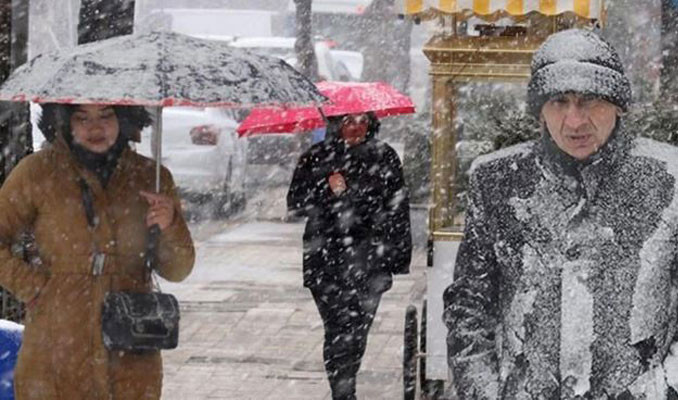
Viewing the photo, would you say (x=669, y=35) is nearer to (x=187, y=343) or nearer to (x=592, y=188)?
(x=187, y=343)

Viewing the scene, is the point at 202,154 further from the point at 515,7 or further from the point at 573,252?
the point at 573,252

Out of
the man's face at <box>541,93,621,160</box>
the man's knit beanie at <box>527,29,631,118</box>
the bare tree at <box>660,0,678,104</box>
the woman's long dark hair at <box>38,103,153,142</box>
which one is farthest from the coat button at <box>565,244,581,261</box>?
the bare tree at <box>660,0,678,104</box>

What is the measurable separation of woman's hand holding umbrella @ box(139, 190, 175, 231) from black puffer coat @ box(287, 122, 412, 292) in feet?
9.40

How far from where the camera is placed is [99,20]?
28.5 ft

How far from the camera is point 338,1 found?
32.8 metres

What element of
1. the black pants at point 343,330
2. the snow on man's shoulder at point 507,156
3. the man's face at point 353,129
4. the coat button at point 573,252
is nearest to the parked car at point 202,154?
the man's face at point 353,129

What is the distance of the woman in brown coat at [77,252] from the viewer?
18.6 feet

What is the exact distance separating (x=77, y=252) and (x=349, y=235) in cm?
314

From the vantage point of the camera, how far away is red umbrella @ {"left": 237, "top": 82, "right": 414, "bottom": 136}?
8789 millimetres

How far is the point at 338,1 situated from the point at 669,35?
813 inches

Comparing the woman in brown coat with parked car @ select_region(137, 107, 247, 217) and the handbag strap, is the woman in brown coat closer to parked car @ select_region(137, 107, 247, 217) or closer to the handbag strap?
the handbag strap

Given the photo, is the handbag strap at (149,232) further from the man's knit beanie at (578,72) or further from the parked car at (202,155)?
the parked car at (202,155)

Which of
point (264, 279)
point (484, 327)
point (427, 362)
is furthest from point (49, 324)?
point (264, 279)

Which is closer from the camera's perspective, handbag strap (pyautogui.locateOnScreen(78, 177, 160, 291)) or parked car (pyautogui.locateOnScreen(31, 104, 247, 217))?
handbag strap (pyautogui.locateOnScreen(78, 177, 160, 291))
